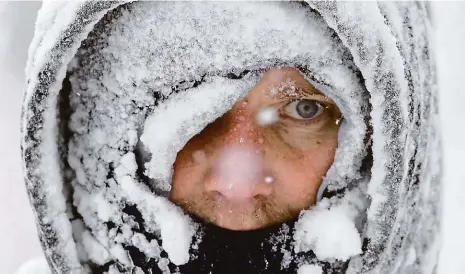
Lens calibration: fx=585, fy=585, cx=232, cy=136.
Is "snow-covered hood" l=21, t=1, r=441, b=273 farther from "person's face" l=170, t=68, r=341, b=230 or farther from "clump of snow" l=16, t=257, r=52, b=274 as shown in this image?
"clump of snow" l=16, t=257, r=52, b=274

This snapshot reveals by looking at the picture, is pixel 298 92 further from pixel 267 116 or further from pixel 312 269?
pixel 312 269

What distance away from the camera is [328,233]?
1001 mm

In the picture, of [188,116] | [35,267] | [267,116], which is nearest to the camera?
[188,116]

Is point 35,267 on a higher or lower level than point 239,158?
lower

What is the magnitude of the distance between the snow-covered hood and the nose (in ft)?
0.31

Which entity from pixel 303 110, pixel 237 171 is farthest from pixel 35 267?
pixel 303 110

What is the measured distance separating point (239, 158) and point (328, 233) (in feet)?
0.65

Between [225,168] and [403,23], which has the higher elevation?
[403,23]

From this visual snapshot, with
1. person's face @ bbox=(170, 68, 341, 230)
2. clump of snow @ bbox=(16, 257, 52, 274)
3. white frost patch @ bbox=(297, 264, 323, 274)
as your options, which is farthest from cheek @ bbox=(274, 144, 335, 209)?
clump of snow @ bbox=(16, 257, 52, 274)

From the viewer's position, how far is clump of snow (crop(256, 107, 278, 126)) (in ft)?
3.32

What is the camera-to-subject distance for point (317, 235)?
3.36ft

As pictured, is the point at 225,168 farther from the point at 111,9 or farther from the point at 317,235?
the point at 111,9

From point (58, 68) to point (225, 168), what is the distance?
1.07 feet
